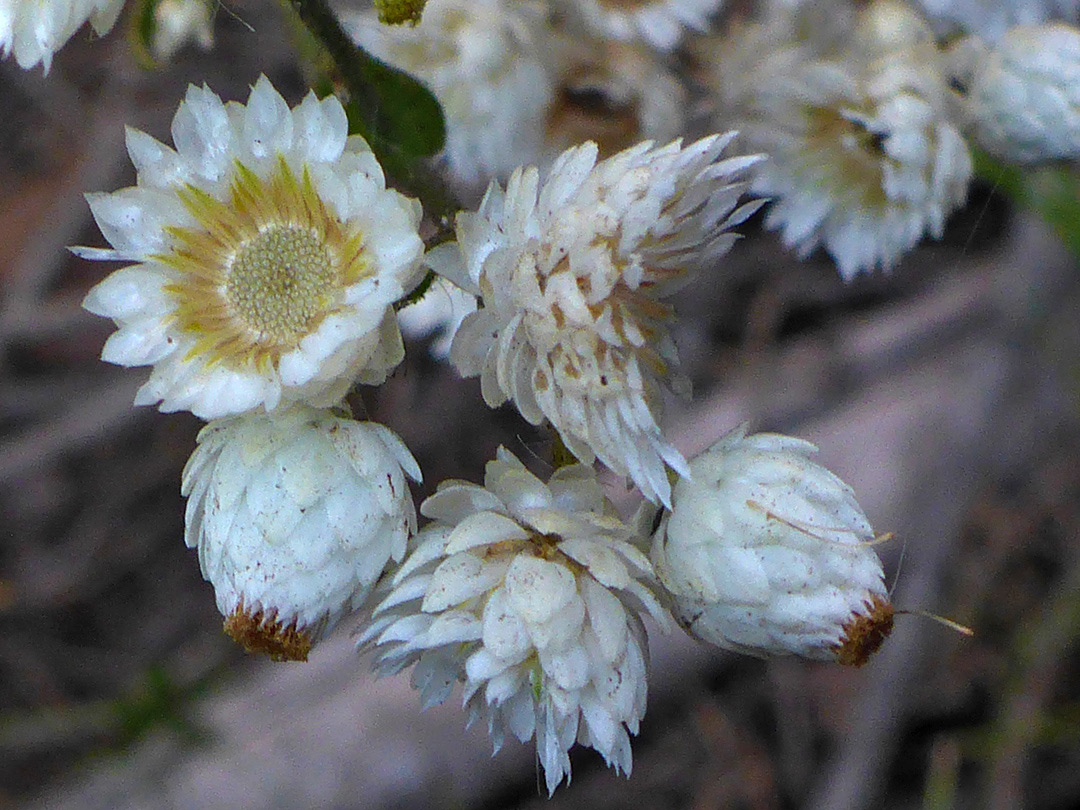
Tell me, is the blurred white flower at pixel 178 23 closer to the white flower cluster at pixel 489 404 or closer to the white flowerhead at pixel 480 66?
the white flowerhead at pixel 480 66

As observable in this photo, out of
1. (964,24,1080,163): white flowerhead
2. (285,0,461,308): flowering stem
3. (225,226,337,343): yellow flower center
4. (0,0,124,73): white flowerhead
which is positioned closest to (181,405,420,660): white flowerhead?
(225,226,337,343): yellow flower center

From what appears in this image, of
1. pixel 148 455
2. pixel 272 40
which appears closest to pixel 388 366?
pixel 148 455

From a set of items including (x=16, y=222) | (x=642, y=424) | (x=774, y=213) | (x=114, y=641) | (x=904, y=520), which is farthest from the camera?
(x=16, y=222)

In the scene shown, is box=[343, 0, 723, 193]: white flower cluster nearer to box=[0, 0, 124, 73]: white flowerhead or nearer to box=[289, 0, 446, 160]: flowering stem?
box=[289, 0, 446, 160]: flowering stem

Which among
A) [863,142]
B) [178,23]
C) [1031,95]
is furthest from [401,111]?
[1031,95]

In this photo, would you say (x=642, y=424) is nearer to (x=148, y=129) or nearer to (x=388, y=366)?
(x=388, y=366)

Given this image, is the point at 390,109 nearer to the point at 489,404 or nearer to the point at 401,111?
the point at 401,111
